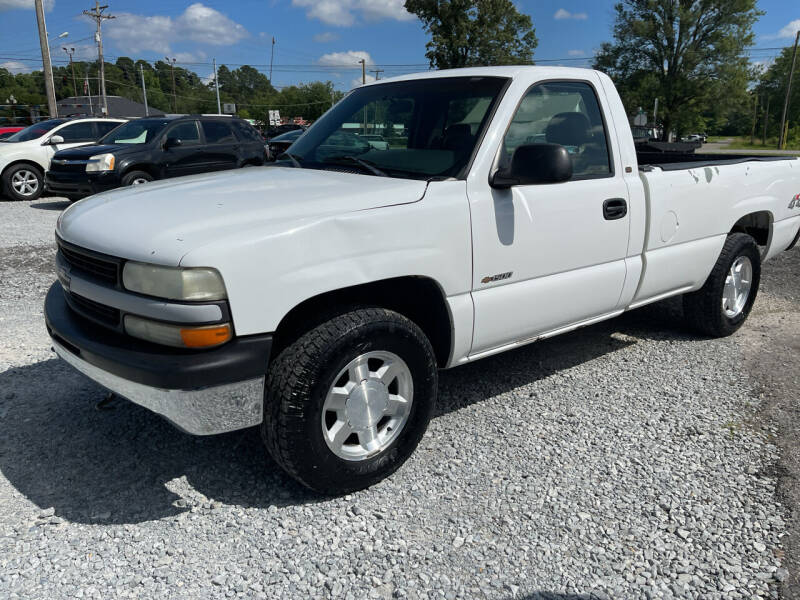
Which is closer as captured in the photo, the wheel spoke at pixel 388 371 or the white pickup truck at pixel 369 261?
the white pickup truck at pixel 369 261

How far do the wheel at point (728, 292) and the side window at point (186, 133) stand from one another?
9652mm

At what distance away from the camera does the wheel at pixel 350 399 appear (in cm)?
263

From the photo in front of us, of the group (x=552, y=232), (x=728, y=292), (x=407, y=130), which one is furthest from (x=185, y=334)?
(x=728, y=292)

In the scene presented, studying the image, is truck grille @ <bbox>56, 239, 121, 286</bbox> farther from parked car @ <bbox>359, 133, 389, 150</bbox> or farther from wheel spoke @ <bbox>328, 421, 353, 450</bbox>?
parked car @ <bbox>359, 133, 389, 150</bbox>

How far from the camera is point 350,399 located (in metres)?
2.85

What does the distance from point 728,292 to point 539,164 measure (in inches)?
114

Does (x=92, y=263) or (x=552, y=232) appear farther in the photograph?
(x=552, y=232)

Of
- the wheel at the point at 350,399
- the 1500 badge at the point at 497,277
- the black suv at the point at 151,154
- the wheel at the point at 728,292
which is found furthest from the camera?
the black suv at the point at 151,154

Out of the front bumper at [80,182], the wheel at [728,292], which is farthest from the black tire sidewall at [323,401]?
the front bumper at [80,182]

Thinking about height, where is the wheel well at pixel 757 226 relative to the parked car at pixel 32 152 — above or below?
below

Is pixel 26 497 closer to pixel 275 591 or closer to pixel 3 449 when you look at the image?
pixel 3 449

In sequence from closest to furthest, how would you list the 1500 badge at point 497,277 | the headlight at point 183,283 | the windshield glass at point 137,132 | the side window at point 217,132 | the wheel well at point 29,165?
the headlight at point 183,283 < the 1500 badge at point 497,277 < the windshield glass at point 137,132 < the side window at point 217,132 < the wheel well at point 29,165

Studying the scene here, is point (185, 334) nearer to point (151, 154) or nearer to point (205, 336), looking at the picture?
point (205, 336)

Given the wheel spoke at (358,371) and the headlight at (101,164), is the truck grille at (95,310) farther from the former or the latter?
the headlight at (101,164)
